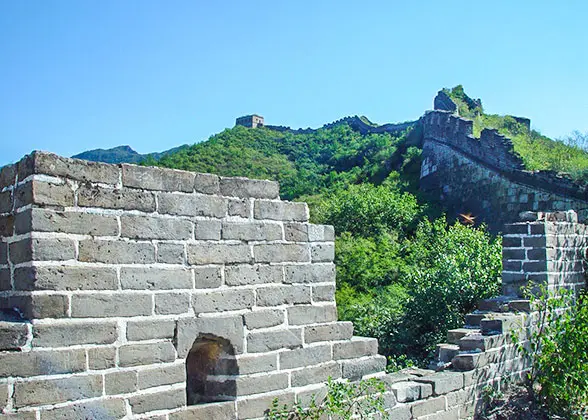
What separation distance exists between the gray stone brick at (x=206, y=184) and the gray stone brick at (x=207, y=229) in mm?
208

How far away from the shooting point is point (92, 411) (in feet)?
12.3

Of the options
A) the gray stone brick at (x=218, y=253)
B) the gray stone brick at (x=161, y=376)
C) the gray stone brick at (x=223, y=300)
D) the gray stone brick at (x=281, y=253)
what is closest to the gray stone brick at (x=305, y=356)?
the gray stone brick at (x=223, y=300)

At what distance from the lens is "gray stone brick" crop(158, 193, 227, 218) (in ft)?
14.0

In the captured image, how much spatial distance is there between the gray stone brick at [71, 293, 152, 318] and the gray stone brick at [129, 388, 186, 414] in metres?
0.49

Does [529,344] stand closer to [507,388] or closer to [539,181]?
[507,388]

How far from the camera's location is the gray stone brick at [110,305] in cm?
377

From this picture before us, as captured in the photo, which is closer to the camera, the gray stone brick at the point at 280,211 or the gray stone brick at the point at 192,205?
the gray stone brick at the point at 192,205

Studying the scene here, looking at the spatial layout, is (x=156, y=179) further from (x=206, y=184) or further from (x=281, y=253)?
(x=281, y=253)

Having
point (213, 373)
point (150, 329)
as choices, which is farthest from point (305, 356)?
point (150, 329)

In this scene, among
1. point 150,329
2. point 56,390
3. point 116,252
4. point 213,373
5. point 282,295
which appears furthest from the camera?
point 282,295

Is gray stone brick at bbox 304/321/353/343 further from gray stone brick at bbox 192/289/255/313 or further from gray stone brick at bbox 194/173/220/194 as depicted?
gray stone brick at bbox 194/173/220/194

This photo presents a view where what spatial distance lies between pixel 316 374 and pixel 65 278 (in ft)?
7.03

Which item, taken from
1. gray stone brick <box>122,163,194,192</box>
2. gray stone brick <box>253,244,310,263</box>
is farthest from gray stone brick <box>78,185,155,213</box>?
gray stone brick <box>253,244,310,263</box>

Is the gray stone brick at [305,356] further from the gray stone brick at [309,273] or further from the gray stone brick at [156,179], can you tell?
the gray stone brick at [156,179]
